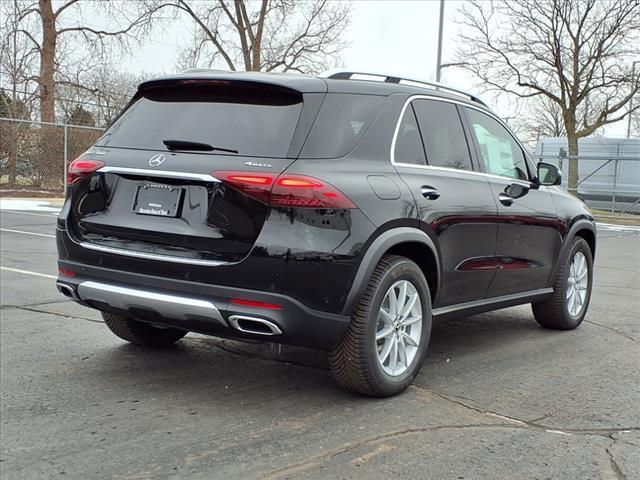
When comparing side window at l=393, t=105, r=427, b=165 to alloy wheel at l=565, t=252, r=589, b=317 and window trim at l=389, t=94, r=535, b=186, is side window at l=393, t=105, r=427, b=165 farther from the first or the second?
alloy wheel at l=565, t=252, r=589, b=317

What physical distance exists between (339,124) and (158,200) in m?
1.04

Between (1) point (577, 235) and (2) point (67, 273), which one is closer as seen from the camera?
(2) point (67, 273)

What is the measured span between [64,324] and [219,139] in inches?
102

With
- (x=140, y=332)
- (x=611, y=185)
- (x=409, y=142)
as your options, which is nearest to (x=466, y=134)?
(x=409, y=142)

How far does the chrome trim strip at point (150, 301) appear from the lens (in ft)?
12.0

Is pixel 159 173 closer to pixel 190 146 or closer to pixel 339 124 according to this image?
pixel 190 146

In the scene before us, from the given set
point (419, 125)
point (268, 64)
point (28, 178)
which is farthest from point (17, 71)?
point (419, 125)

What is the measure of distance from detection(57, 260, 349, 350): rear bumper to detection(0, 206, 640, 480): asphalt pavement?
0.44m

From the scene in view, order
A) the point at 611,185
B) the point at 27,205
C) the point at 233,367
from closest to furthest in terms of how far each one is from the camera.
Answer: the point at 233,367 < the point at 27,205 < the point at 611,185

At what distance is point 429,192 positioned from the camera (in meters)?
4.32

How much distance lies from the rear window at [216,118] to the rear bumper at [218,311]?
74 cm

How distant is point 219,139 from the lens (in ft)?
12.8

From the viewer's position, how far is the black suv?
3.63 metres

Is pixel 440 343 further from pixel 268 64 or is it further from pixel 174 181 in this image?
pixel 268 64
